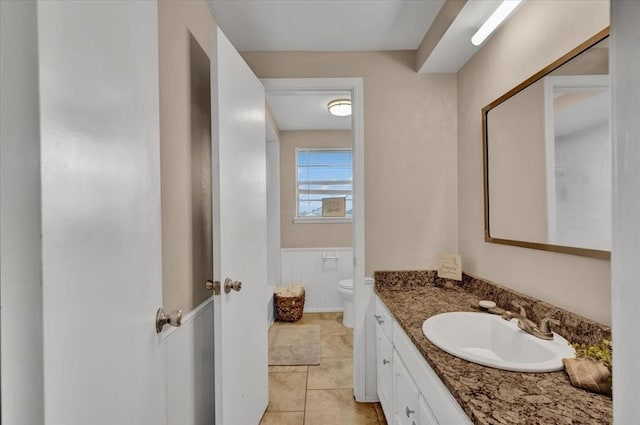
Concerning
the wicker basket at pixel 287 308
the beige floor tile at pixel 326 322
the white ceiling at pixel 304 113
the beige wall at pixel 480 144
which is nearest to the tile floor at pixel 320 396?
the beige floor tile at pixel 326 322

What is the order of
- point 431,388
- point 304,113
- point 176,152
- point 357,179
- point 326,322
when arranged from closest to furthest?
point 431,388 → point 176,152 → point 357,179 → point 304,113 → point 326,322

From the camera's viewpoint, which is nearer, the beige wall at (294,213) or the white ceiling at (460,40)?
the white ceiling at (460,40)

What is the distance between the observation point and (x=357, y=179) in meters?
1.97

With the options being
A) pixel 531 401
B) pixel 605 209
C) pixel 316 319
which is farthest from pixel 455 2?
pixel 316 319

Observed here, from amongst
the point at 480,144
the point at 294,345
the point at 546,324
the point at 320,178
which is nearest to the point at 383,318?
the point at 546,324

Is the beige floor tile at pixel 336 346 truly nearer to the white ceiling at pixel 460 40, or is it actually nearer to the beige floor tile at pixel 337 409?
the beige floor tile at pixel 337 409

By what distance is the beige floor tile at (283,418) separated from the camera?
5.83ft

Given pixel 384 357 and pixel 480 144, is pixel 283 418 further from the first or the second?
pixel 480 144

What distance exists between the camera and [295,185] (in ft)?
12.4

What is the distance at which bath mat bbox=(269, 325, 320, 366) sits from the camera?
8.16 feet

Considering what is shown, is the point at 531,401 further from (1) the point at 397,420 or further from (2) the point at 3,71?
(2) the point at 3,71

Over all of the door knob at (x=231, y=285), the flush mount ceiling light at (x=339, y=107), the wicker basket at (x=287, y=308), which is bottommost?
the wicker basket at (x=287, y=308)

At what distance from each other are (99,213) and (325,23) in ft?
5.33

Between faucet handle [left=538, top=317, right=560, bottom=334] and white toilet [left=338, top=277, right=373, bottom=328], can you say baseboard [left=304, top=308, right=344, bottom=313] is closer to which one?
white toilet [left=338, top=277, right=373, bottom=328]
